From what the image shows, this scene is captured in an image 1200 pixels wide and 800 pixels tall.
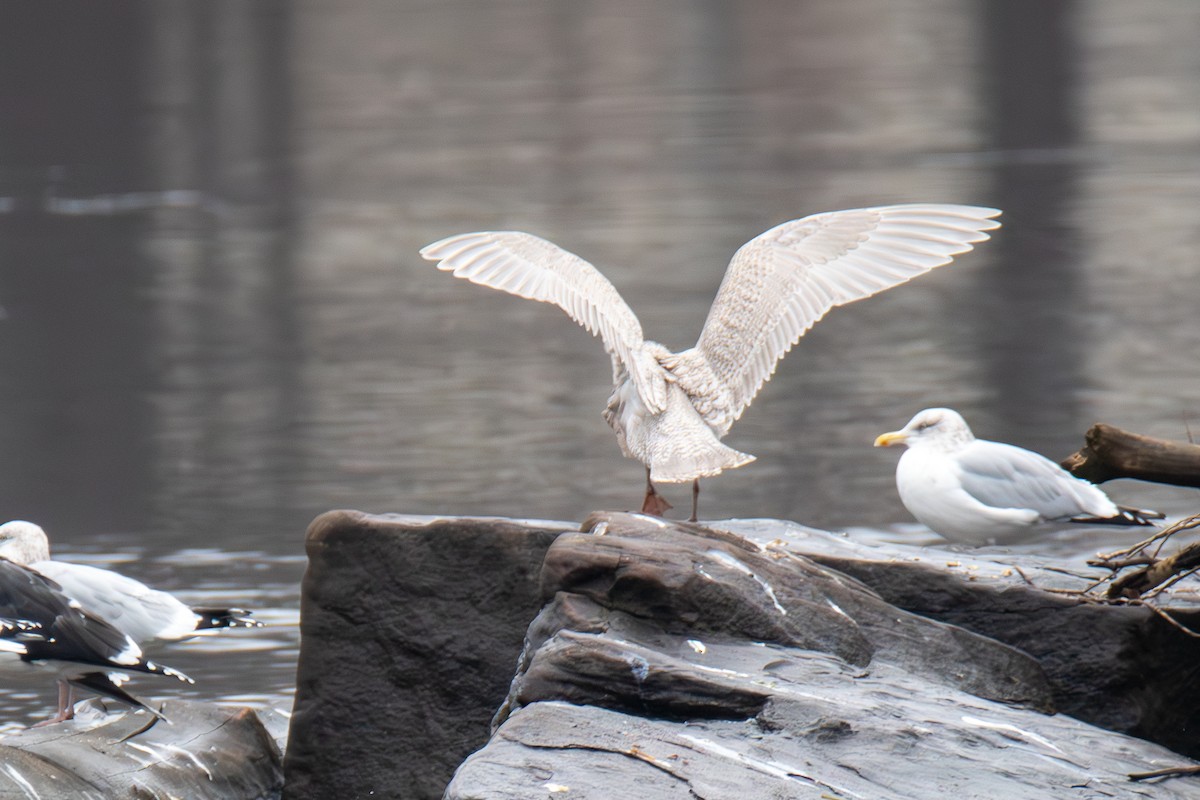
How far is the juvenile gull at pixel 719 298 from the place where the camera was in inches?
220

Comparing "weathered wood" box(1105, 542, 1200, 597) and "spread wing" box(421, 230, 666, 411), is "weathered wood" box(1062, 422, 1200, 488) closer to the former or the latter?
"weathered wood" box(1105, 542, 1200, 597)

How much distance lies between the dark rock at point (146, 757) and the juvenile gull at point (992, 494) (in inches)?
105

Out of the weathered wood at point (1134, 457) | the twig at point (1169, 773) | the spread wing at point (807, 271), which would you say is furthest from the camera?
the spread wing at point (807, 271)

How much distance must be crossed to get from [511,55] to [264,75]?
162 inches

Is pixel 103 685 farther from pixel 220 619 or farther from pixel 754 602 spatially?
pixel 754 602

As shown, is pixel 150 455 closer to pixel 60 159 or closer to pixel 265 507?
pixel 265 507

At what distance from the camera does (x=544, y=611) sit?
4668 mm

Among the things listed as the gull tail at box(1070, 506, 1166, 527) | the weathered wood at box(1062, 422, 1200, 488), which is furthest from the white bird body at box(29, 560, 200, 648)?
the gull tail at box(1070, 506, 1166, 527)

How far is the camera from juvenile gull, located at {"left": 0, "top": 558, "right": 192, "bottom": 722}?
523cm

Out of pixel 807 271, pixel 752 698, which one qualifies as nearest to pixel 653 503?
pixel 807 271

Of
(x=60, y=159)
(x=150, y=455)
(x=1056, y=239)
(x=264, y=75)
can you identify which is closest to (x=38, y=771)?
(x=150, y=455)

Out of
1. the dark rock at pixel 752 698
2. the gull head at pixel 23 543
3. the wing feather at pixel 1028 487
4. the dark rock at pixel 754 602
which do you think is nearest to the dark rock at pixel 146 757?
the gull head at pixel 23 543

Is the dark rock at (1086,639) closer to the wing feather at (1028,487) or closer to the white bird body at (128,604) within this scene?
the wing feather at (1028,487)

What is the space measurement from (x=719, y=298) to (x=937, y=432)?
64.4 inches
